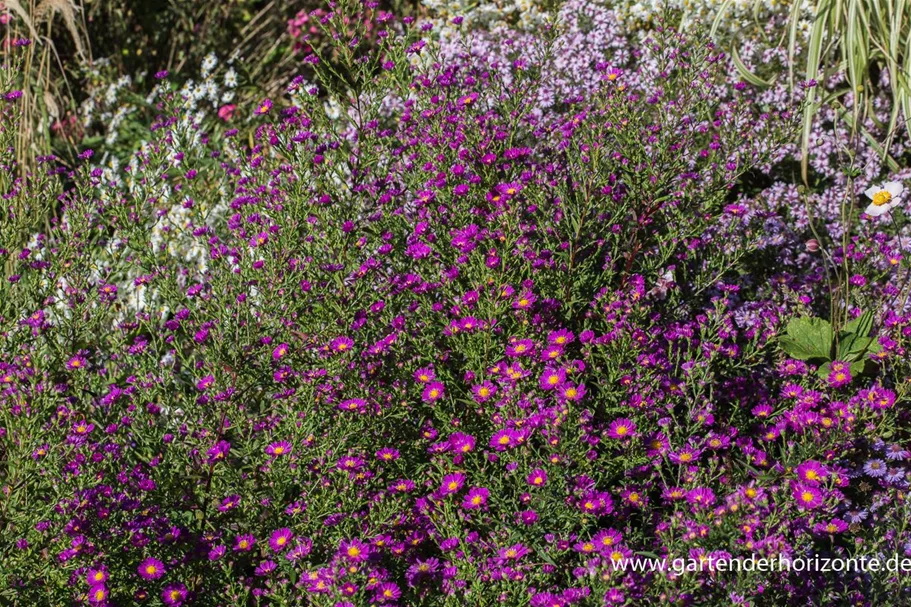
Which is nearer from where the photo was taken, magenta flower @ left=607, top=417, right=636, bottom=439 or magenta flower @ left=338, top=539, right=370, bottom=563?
magenta flower @ left=338, top=539, right=370, bottom=563

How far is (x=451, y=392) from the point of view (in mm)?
2531

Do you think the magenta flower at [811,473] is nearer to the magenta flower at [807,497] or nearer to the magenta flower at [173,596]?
the magenta flower at [807,497]

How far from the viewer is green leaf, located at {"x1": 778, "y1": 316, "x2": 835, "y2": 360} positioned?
283 centimetres

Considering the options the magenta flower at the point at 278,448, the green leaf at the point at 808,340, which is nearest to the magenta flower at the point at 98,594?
the magenta flower at the point at 278,448

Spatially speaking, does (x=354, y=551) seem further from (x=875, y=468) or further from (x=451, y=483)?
(x=875, y=468)

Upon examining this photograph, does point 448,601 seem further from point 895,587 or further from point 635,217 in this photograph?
point 635,217

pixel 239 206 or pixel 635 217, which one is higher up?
pixel 239 206

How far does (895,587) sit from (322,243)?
5.91 feet

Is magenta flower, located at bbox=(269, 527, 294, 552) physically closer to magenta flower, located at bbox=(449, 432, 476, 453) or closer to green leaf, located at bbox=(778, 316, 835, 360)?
magenta flower, located at bbox=(449, 432, 476, 453)

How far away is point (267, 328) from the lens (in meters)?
2.43

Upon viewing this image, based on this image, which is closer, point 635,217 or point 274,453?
point 274,453

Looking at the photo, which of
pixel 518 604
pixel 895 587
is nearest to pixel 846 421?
pixel 895 587

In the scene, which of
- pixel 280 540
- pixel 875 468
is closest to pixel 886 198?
pixel 875 468

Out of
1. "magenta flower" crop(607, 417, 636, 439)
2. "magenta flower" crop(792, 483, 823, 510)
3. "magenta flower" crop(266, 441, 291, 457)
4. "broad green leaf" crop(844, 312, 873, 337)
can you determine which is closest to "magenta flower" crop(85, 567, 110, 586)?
"magenta flower" crop(266, 441, 291, 457)
